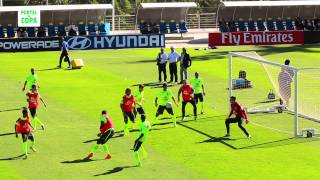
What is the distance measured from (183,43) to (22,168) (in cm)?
4519

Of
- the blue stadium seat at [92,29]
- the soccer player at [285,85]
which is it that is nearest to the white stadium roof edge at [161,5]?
the blue stadium seat at [92,29]

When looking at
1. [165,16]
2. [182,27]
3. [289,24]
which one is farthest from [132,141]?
[289,24]

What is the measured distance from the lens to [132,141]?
1225 inches

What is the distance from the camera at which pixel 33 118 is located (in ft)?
109

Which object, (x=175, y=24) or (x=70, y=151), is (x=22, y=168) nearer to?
(x=70, y=151)

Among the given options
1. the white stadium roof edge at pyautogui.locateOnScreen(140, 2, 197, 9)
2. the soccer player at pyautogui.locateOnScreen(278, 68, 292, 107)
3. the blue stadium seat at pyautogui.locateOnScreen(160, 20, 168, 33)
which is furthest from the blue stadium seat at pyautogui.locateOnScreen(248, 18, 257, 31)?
the soccer player at pyautogui.locateOnScreen(278, 68, 292, 107)

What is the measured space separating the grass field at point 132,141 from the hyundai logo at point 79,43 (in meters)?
13.2

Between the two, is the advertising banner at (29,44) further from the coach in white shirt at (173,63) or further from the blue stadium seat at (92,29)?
the coach in white shirt at (173,63)

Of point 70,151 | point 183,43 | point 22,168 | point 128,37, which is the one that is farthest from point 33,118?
point 183,43

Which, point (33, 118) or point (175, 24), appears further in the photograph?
point (175, 24)

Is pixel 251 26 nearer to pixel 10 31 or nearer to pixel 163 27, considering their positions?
pixel 163 27

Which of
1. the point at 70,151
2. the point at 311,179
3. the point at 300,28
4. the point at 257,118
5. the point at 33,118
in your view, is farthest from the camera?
the point at 300,28

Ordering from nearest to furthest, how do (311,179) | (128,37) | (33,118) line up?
(311,179) < (33,118) < (128,37)

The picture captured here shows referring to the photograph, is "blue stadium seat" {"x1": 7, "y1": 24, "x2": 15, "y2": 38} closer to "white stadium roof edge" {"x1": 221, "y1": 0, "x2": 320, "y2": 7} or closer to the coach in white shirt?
"white stadium roof edge" {"x1": 221, "y1": 0, "x2": 320, "y2": 7}
